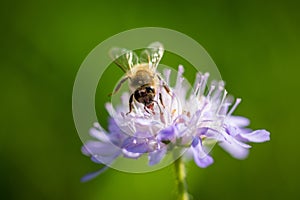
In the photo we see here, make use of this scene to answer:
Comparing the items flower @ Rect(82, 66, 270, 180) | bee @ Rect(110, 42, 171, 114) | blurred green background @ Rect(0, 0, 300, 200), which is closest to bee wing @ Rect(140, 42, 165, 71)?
bee @ Rect(110, 42, 171, 114)

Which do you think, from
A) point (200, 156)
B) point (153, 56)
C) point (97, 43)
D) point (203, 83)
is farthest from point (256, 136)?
point (97, 43)

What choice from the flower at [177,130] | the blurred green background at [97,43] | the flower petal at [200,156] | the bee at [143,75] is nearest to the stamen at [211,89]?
the flower at [177,130]

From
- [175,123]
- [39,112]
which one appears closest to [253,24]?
[39,112]

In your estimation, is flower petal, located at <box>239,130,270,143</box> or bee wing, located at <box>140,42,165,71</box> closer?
flower petal, located at <box>239,130,270,143</box>

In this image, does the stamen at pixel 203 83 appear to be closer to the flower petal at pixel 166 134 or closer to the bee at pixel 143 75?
the bee at pixel 143 75

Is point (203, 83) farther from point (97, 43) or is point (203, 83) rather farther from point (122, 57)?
point (97, 43)

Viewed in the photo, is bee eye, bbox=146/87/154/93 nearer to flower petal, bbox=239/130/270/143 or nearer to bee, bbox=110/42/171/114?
bee, bbox=110/42/171/114
